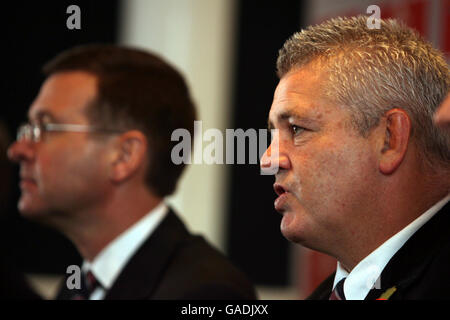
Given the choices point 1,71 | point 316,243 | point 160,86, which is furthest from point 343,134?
point 1,71

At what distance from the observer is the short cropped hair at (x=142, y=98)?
7.72 ft

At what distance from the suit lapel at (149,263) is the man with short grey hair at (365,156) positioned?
731 mm

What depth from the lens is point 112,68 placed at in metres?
2.38

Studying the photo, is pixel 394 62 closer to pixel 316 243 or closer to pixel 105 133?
pixel 316 243

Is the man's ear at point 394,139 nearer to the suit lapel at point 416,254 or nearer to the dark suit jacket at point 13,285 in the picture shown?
the suit lapel at point 416,254

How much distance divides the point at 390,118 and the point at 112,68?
1218mm

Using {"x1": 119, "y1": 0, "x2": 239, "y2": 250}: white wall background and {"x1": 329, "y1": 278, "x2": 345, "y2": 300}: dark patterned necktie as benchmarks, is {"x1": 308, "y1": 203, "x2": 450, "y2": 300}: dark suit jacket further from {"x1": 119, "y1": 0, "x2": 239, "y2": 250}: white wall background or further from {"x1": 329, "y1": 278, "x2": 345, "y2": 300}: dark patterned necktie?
{"x1": 119, "y1": 0, "x2": 239, "y2": 250}: white wall background

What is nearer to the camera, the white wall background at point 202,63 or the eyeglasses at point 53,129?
the eyeglasses at point 53,129

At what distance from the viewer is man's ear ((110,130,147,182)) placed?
91.0 inches

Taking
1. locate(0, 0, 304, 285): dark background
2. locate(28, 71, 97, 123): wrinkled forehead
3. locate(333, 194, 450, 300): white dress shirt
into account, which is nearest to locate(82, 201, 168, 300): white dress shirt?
locate(28, 71, 97, 123): wrinkled forehead

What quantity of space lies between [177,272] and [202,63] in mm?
2680

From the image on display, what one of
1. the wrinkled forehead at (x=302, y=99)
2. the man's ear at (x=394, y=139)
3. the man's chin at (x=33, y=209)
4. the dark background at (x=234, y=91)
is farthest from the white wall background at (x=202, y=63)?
the man's ear at (x=394, y=139)

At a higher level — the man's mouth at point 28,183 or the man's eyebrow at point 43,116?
the man's eyebrow at point 43,116

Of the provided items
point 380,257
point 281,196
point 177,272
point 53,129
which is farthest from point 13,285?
point 380,257
